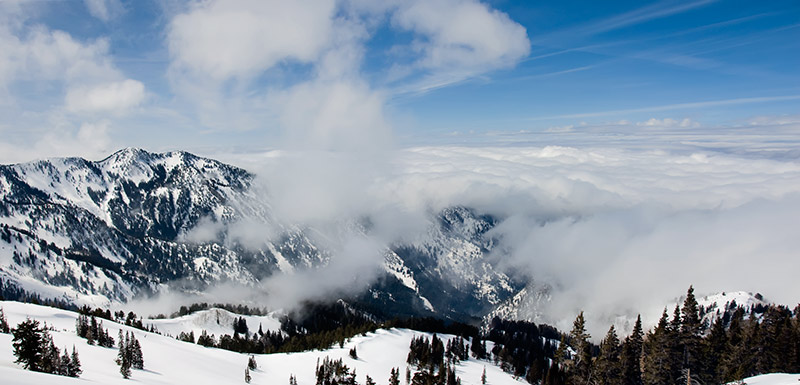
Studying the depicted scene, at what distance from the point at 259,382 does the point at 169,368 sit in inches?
882

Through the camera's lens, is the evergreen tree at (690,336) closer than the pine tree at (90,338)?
Yes

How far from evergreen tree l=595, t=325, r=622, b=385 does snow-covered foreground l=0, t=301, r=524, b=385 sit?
231ft

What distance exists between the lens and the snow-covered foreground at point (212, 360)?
281 feet

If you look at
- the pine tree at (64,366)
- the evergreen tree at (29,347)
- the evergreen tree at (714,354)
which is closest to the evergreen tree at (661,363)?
the evergreen tree at (714,354)

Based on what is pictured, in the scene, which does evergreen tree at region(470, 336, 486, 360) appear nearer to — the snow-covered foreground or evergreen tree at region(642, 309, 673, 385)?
the snow-covered foreground

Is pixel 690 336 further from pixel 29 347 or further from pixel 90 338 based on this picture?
pixel 90 338

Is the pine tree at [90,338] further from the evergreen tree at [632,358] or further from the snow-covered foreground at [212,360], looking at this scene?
the evergreen tree at [632,358]

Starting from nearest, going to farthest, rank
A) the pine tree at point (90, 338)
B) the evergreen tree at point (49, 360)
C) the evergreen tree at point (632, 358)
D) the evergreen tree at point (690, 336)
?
the evergreen tree at point (49, 360) → the evergreen tree at point (690, 336) → the evergreen tree at point (632, 358) → the pine tree at point (90, 338)

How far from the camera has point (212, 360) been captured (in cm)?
11894

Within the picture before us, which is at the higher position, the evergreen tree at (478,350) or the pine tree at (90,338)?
the pine tree at (90,338)

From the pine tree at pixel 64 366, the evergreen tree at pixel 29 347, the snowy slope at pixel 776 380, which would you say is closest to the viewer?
the snowy slope at pixel 776 380

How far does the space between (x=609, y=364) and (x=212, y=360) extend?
109 metres

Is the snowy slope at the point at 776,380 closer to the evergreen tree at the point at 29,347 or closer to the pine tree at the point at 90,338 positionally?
the evergreen tree at the point at 29,347

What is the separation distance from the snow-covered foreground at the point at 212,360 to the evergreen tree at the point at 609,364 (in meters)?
70.4
